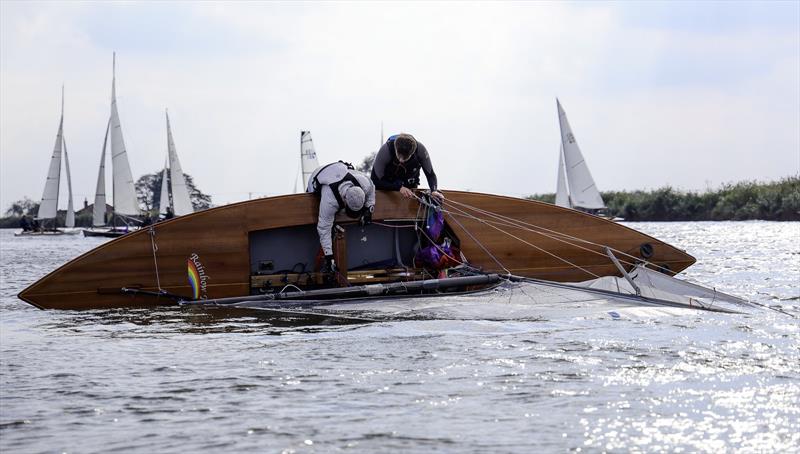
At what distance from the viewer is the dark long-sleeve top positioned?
10.7 metres

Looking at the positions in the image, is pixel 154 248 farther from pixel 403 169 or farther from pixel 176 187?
pixel 176 187

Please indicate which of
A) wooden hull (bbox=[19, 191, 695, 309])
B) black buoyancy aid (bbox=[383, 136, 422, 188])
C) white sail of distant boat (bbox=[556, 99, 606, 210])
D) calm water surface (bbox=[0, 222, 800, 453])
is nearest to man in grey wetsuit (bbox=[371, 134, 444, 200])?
black buoyancy aid (bbox=[383, 136, 422, 188])

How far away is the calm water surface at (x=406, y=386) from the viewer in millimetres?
4793

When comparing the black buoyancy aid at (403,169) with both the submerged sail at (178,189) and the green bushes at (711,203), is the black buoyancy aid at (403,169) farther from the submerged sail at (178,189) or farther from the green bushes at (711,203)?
the green bushes at (711,203)

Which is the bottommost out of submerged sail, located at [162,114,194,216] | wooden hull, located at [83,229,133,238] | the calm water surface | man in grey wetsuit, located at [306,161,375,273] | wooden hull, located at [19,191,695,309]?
the calm water surface

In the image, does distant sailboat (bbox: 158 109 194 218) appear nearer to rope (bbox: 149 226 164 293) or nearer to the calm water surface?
rope (bbox: 149 226 164 293)

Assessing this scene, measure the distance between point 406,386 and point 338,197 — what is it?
4.46 metres

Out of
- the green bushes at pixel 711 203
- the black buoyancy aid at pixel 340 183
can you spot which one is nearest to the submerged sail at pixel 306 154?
the green bushes at pixel 711 203

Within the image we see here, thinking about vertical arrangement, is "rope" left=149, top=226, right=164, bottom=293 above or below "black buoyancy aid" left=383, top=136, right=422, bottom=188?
below

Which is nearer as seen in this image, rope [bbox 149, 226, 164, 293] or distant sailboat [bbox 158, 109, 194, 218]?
rope [bbox 149, 226, 164, 293]

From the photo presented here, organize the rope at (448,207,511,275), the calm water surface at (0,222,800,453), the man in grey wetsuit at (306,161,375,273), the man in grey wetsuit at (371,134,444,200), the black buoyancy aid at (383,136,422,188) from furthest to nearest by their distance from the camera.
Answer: the rope at (448,207,511,275) → the black buoyancy aid at (383,136,422,188) → the man in grey wetsuit at (371,134,444,200) → the man in grey wetsuit at (306,161,375,273) → the calm water surface at (0,222,800,453)

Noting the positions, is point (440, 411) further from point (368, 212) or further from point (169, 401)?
point (368, 212)

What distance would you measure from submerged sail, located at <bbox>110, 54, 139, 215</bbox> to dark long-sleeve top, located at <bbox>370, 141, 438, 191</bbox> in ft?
112

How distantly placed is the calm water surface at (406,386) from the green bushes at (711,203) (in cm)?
4628
